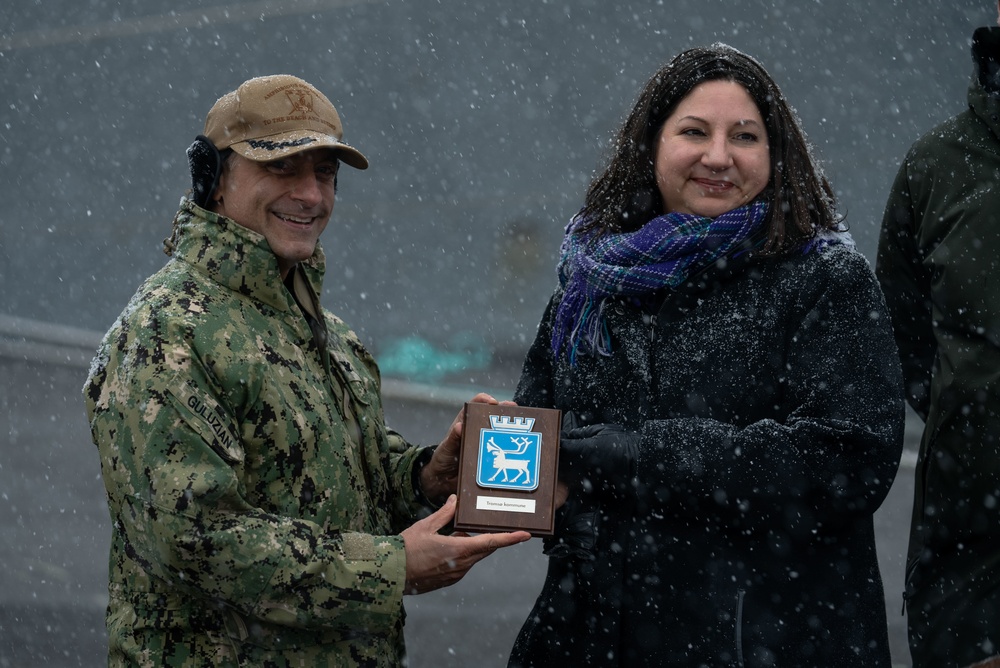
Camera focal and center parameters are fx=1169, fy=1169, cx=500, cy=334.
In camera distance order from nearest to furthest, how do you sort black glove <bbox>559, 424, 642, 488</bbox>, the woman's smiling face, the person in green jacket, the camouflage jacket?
1. the camouflage jacket
2. black glove <bbox>559, 424, 642, 488</bbox>
3. the woman's smiling face
4. the person in green jacket

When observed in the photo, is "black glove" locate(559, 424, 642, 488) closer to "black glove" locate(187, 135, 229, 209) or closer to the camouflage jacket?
the camouflage jacket

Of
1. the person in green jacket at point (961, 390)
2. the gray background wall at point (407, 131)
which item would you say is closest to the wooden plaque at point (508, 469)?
the person in green jacket at point (961, 390)

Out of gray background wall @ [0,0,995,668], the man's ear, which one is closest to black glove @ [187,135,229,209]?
the man's ear

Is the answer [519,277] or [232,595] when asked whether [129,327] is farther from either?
[519,277]

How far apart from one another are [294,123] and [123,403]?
2.49 feet

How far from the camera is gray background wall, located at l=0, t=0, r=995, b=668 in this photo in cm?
984

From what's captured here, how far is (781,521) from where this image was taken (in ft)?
8.68

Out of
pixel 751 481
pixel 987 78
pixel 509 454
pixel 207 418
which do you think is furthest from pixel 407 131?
pixel 207 418

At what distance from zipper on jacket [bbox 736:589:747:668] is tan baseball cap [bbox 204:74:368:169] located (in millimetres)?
1367

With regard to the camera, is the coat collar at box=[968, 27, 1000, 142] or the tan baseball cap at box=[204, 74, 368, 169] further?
the coat collar at box=[968, 27, 1000, 142]

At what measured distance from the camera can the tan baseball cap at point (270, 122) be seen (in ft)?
8.57

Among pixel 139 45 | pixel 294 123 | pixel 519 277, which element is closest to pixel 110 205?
pixel 139 45

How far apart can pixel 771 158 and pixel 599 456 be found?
839 mm

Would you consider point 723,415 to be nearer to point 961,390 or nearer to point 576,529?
point 576,529
